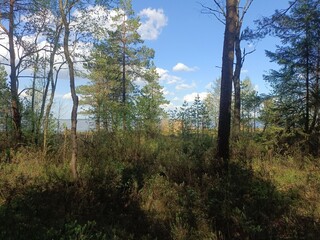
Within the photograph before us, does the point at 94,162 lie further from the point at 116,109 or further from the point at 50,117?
the point at 116,109

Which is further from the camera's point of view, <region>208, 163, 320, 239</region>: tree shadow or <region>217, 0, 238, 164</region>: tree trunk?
<region>217, 0, 238, 164</region>: tree trunk

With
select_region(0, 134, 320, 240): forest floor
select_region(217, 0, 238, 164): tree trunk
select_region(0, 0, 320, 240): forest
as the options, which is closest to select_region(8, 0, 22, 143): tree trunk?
select_region(0, 0, 320, 240): forest

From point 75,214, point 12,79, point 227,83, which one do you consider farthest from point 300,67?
point 12,79

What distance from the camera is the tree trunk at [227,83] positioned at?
27.0 ft

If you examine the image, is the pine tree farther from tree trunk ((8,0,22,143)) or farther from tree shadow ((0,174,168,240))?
tree trunk ((8,0,22,143))

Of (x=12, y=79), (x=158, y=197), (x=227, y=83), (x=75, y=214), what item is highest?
(x=12, y=79)

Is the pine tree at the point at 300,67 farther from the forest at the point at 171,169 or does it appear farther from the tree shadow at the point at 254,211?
the tree shadow at the point at 254,211

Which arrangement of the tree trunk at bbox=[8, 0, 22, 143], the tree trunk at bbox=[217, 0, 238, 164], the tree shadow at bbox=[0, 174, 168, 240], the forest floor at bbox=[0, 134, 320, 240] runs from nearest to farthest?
1. the tree shadow at bbox=[0, 174, 168, 240]
2. the forest floor at bbox=[0, 134, 320, 240]
3. the tree trunk at bbox=[217, 0, 238, 164]
4. the tree trunk at bbox=[8, 0, 22, 143]

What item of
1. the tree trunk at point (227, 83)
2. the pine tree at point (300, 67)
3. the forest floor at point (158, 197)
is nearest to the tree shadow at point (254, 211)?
the forest floor at point (158, 197)

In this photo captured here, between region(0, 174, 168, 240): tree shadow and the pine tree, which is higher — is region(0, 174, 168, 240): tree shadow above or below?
below

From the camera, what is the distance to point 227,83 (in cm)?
832

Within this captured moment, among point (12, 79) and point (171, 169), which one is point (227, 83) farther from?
point (12, 79)

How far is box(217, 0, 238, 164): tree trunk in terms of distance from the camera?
27.0 feet

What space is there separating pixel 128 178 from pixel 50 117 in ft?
13.8
